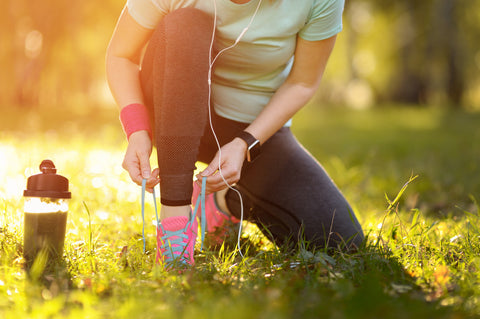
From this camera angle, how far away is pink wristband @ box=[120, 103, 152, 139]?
5.91 feet

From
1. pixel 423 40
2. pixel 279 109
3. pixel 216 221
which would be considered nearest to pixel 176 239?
pixel 216 221

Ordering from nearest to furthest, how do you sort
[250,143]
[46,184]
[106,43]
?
[46,184] < [250,143] < [106,43]

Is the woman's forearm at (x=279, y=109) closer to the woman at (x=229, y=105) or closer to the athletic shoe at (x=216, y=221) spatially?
the woman at (x=229, y=105)

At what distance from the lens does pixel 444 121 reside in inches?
345

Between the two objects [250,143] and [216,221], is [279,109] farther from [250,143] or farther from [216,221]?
[216,221]

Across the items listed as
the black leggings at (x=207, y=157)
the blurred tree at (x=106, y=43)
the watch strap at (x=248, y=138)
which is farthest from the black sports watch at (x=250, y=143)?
the blurred tree at (x=106, y=43)

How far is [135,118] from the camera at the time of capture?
1819mm

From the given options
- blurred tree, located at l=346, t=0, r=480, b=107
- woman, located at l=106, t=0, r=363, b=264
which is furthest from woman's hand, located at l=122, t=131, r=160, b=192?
blurred tree, located at l=346, t=0, r=480, b=107

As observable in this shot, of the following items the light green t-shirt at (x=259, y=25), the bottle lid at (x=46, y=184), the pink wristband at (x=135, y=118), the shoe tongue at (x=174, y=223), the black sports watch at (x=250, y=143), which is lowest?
the shoe tongue at (x=174, y=223)

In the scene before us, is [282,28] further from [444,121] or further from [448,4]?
[448,4]

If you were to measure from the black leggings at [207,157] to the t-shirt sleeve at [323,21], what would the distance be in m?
0.41

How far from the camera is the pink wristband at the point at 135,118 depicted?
180cm

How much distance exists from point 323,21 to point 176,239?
1037mm

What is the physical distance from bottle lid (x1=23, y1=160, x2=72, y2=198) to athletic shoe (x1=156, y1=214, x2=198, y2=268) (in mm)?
369
